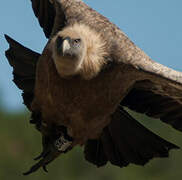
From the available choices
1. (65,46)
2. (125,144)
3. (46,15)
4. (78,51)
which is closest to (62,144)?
(125,144)

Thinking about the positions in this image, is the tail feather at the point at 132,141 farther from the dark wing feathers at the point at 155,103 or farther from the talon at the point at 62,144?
the talon at the point at 62,144

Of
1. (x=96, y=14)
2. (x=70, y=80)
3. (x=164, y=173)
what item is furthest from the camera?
(x=164, y=173)

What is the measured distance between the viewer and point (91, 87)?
10.1m

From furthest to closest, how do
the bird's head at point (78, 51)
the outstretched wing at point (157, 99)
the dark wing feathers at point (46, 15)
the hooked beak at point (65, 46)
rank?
the dark wing feathers at point (46, 15) → the outstretched wing at point (157, 99) → the bird's head at point (78, 51) → the hooked beak at point (65, 46)

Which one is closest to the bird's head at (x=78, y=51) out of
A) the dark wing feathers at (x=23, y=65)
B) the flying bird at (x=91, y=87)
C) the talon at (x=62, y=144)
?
the flying bird at (x=91, y=87)

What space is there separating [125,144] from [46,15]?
7.13ft

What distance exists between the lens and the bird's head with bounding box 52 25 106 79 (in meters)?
9.84

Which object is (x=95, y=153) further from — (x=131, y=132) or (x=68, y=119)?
(x=68, y=119)

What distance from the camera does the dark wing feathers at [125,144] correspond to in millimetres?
11352

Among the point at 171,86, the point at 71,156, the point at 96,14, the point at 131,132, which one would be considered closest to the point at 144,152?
the point at 131,132

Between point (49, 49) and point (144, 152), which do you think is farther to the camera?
point (144, 152)

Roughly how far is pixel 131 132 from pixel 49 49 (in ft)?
6.45

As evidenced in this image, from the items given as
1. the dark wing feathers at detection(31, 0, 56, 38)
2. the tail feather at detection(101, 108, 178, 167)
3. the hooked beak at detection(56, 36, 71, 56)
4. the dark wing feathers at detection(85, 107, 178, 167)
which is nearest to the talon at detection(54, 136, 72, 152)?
the dark wing feathers at detection(85, 107, 178, 167)

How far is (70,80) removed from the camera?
33.0ft
